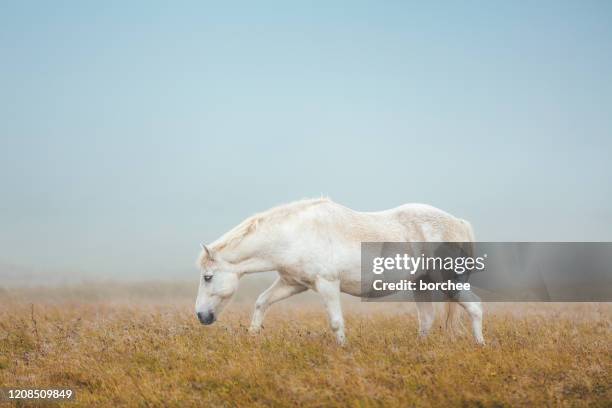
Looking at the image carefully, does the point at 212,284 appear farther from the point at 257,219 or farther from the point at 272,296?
the point at 257,219

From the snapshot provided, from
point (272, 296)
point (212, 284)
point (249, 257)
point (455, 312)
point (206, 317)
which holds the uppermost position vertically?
point (249, 257)

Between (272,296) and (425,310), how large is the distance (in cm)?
298

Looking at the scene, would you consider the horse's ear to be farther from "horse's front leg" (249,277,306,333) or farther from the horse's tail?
the horse's tail

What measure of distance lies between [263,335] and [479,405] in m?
4.31

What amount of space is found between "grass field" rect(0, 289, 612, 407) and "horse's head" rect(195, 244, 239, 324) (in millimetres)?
531

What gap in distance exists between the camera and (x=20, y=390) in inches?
328

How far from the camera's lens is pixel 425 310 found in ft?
36.2

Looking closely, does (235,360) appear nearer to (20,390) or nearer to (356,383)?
(356,383)

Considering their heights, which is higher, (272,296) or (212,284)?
(212,284)

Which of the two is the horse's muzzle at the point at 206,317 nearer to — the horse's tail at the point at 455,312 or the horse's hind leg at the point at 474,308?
the horse's tail at the point at 455,312

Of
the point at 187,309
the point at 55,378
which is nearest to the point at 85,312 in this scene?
the point at 187,309

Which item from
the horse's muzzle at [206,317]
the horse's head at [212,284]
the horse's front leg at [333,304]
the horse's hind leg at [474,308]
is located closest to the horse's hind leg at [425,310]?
the horse's hind leg at [474,308]

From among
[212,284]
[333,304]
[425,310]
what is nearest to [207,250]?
[212,284]

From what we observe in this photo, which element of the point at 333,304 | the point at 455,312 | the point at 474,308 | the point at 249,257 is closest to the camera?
the point at 333,304
